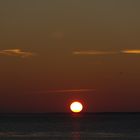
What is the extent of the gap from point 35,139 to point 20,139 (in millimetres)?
4901

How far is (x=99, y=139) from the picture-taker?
94.9m

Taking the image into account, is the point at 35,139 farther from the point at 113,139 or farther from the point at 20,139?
the point at 113,139

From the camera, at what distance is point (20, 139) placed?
97062 millimetres

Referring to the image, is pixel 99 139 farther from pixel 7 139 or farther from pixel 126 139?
pixel 7 139

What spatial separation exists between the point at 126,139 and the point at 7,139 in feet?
57.7

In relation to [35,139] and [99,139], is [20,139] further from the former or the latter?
[99,139]

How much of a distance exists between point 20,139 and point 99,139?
1210 cm

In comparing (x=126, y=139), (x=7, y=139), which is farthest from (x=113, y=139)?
(x=7, y=139)

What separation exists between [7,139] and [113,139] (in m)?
15.4

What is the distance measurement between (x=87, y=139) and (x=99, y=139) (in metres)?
2.02

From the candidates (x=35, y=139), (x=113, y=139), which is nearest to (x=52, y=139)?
(x=35, y=139)

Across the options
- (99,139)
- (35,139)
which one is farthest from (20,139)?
(99,139)

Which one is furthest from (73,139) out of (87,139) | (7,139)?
(7,139)

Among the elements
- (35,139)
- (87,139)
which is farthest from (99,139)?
(35,139)
